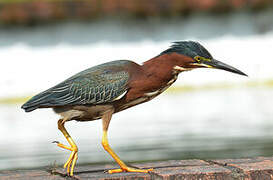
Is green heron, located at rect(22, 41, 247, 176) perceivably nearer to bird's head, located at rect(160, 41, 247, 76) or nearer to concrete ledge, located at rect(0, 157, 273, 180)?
bird's head, located at rect(160, 41, 247, 76)

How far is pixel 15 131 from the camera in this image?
44.2ft

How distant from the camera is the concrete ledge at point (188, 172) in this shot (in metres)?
6.10

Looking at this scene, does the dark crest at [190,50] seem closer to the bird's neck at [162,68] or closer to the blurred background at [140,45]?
the bird's neck at [162,68]

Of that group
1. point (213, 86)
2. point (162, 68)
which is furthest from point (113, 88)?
point (213, 86)

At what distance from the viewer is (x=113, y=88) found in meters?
6.36

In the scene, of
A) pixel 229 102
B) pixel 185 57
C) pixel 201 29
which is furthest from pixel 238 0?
pixel 185 57

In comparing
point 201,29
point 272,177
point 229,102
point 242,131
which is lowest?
point 272,177

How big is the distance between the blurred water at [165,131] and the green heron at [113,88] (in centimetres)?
232

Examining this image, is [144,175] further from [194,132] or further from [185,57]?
[194,132]

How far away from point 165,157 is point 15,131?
5.13 m

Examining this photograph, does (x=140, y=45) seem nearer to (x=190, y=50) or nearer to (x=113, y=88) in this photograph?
(x=190, y=50)

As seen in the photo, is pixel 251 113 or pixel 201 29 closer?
pixel 251 113

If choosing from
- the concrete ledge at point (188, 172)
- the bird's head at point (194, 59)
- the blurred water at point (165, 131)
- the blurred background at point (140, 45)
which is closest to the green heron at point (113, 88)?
the bird's head at point (194, 59)

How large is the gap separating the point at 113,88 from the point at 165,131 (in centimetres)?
586
